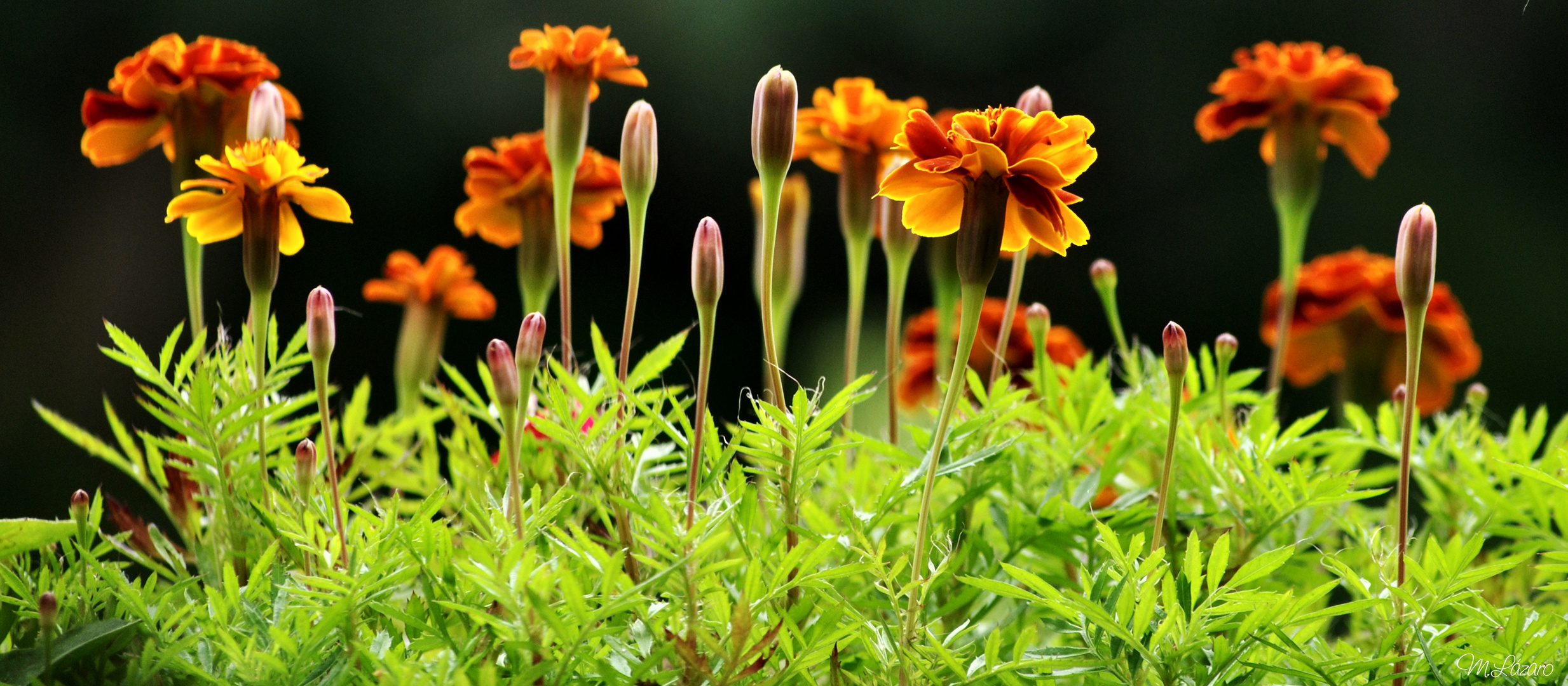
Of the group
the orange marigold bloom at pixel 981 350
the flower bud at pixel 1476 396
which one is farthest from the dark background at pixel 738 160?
the flower bud at pixel 1476 396

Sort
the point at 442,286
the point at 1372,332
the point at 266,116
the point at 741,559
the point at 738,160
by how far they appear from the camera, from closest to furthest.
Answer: the point at 741,559, the point at 266,116, the point at 442,286, the point at 1372,332, the point at 738,160

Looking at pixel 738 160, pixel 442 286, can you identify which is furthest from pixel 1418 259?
pixel 738 160

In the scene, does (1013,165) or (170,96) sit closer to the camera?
(1013,165)

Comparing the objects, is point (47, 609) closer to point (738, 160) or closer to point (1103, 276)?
point (1103, 276)

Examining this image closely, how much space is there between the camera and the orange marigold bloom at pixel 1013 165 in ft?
0.79

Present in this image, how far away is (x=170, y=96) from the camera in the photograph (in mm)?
358

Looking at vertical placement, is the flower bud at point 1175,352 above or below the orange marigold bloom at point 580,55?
below

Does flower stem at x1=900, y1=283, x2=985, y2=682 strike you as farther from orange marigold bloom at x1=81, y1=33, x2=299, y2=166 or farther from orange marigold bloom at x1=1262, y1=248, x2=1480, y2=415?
orange marigold bloom at x1=1262, y1=248, x2=1480, y2=415

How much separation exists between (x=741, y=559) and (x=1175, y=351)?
0.11m

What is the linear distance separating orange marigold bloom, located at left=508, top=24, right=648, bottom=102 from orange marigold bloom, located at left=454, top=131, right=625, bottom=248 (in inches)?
1.7

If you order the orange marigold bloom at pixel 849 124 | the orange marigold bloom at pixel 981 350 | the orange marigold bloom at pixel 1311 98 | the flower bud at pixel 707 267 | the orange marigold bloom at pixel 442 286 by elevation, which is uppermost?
the orange marigold bloom at pixel 1311 98

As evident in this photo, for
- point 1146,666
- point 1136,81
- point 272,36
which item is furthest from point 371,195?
point 1146,666

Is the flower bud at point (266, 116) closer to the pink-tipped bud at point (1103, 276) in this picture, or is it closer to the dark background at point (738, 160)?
the pink-tipped bud at point (1103, 276)

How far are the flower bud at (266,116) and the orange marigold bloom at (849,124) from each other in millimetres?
152
